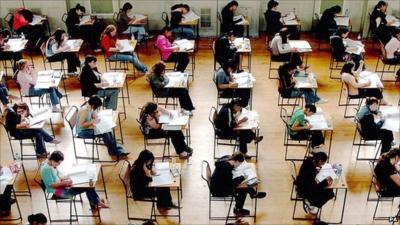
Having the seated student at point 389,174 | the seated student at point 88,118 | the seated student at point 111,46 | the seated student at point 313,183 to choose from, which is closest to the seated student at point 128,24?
the seated student at point 111,46

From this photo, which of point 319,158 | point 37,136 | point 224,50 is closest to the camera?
point 319,158

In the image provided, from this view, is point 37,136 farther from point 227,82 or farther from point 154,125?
point 227,82

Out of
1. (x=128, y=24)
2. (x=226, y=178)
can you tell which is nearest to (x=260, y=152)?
(x=226, y=178)

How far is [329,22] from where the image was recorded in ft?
42.3

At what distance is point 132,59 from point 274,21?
3668 millimetres

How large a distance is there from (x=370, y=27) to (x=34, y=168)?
870 centimetres

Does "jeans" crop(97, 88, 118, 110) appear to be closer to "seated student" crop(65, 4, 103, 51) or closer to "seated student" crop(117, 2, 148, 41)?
"seated student" crop(117, 2, 148, 41)

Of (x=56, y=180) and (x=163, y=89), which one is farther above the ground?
(x=163, y=89)

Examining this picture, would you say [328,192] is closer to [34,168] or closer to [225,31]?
[34,168]

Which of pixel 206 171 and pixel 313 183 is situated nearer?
pixel 313 183

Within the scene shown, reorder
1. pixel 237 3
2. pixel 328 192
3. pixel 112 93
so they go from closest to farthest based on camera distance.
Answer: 1. pixel 328 192
2. pixel 112 93
3. pixel 237 3

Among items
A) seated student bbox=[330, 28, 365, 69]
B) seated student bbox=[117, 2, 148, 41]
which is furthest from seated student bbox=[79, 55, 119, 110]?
seated student bbox=[330, 28, 365, 69]

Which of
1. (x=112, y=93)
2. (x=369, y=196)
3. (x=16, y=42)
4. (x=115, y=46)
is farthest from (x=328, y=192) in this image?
(x=16, y=42)

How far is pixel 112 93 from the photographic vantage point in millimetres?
10180
